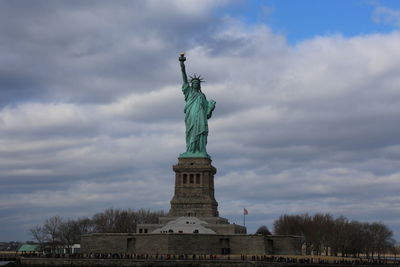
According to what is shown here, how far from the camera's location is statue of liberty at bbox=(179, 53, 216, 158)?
70.8m

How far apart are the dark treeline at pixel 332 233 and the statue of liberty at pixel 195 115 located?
78.9 feet

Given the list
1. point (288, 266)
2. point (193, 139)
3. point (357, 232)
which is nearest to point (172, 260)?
point (288, 266)

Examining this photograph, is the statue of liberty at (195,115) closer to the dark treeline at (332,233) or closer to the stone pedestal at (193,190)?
the stone pedestal at (193,190)

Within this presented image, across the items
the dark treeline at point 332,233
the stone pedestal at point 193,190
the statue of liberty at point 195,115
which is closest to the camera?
the stone pedestal at point 193,190

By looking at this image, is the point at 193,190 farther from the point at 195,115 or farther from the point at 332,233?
the point at 332,233

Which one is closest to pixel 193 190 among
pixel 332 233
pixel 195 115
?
pixel 195 115

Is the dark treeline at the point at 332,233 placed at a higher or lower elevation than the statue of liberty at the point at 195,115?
lower

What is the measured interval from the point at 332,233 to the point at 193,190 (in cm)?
2687

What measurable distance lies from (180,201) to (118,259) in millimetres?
16679

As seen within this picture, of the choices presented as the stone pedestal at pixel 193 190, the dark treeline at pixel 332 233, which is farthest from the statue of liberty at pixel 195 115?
the dark treeline at pixel 332 233

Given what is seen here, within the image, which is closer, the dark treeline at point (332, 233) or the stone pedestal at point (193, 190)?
the stone pedestal at point (193, 190)

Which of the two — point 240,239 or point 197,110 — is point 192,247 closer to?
point 240,239

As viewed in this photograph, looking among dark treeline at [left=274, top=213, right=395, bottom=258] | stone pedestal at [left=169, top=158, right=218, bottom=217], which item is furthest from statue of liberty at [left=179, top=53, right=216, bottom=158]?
dark treeline at [left=274, top=213, right=395, bottom=258]

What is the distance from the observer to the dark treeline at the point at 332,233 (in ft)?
276
